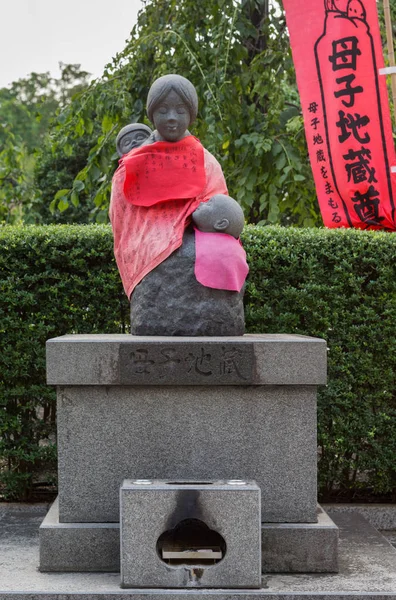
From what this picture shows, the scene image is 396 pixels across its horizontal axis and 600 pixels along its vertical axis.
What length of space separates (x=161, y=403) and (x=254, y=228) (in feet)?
6.11

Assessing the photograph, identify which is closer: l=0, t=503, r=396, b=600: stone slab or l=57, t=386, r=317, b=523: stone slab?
l=0, t=503, r=396, b=600: stone slab

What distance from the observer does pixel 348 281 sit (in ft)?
18.3

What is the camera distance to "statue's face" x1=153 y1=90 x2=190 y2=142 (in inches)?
179

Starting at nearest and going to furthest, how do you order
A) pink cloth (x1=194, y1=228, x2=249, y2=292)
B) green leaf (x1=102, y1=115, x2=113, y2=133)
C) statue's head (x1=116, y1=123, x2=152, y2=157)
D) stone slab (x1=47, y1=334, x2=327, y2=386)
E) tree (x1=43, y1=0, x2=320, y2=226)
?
stone slab (x1=47, y1=334, x2=327, y2=386)
pink cloth (x1=194, y1=228, x2=249, y2=292)
statue's head (x1=116, y1=123, x2=152, y2=157)
tree (x1=43, y1=0, x2=320, y2=226)
green leaf (x1=102, y1=115, x2=113, y2=133)

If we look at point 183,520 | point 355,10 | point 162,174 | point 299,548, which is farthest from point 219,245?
point 355,10

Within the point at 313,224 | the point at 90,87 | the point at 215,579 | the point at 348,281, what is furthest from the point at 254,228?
the point at 90,87

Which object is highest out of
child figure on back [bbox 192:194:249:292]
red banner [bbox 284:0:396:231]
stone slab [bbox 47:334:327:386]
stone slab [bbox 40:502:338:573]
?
red banner [bbox 284:0:396:231]

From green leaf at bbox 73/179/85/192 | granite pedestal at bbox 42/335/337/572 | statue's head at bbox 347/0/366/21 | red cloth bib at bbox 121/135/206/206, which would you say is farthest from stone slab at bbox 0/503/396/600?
green leaf at bbox 73/179/85/192

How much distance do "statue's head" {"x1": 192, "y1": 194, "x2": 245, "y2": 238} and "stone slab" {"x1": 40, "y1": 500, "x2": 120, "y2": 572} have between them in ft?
5.27

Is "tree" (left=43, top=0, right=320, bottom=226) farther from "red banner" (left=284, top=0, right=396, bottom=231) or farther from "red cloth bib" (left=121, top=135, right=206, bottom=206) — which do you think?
"red cloth bib" (left=121, top=135, right=206, bottom=206)

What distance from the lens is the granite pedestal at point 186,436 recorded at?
4230mm

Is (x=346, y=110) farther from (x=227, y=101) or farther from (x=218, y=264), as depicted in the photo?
(x=218, y=264)

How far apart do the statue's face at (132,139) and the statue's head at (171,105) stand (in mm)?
382

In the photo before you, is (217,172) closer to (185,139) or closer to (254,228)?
(185,139)
